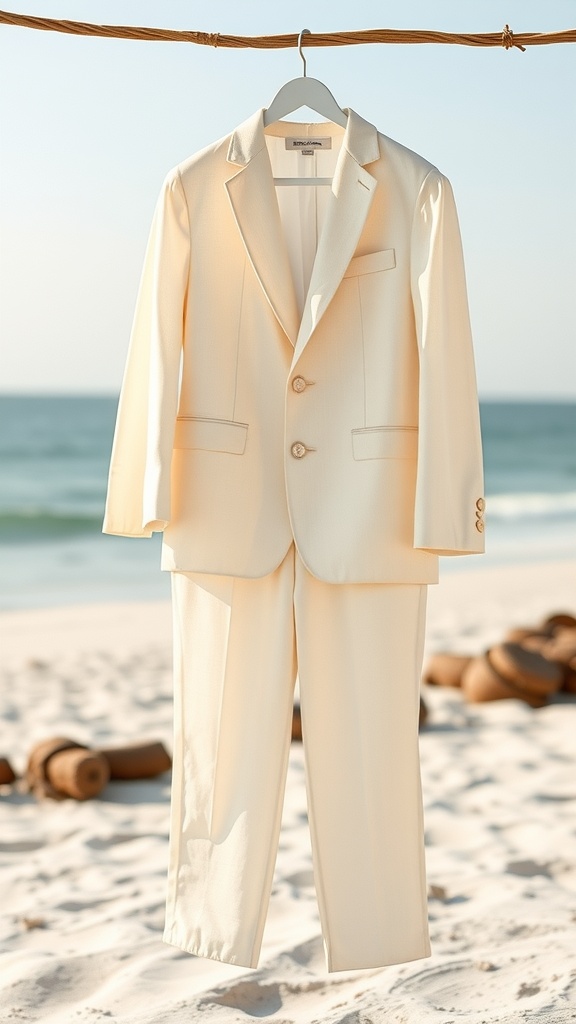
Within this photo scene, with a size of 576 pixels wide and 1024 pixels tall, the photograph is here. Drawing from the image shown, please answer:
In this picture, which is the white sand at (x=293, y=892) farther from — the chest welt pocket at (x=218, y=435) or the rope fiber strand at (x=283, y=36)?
the rope fiber strand at (x=283, y=36)

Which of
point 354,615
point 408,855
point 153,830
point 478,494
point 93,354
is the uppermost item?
point 93,354

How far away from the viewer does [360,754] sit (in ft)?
7.21

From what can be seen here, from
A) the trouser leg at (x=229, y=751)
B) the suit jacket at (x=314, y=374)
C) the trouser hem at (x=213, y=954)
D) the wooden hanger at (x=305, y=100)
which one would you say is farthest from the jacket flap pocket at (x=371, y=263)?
the trouser hem at (x=213, y=954)

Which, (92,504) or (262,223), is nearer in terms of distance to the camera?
(262,223)

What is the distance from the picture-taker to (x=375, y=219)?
2.17m

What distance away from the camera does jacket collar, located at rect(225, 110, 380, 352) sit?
2102 mm

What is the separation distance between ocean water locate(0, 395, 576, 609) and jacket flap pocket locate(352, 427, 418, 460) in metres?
7.60

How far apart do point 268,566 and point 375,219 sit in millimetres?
770

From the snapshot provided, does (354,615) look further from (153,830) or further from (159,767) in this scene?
(159,767)

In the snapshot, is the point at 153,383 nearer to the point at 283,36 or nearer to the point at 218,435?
the point at 218,435

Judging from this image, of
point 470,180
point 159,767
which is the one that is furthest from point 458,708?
point 470,180

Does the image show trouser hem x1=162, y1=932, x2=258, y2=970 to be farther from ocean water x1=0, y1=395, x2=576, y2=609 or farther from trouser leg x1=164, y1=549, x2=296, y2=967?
ocean water x1=0, y1=395, x2=576, y2=609

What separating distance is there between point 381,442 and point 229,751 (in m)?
0.75

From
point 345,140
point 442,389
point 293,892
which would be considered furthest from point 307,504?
point 293,892
